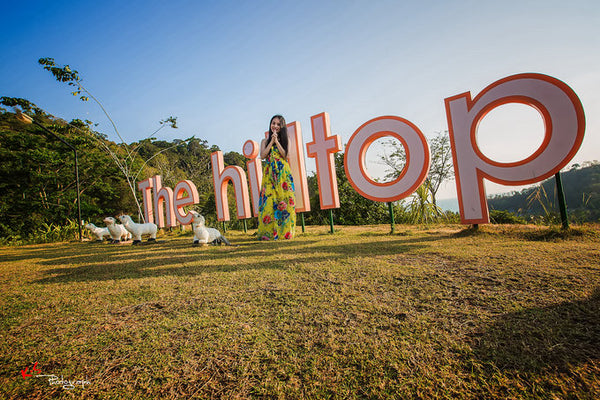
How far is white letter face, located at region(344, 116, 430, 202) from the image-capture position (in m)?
5.16

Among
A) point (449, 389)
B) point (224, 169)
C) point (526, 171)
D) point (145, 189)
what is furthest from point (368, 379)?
point (145, 189)

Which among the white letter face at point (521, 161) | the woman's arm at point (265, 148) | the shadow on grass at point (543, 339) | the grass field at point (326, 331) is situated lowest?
the shadow on grass at point (543, 339)

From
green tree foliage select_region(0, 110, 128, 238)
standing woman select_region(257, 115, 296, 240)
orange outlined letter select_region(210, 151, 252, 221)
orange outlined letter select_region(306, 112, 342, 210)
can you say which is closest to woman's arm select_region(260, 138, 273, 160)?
standing woman select_region(257, 115, 296, 240)

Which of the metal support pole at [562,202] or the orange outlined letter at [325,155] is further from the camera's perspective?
the orange outlined letter at [325,155]

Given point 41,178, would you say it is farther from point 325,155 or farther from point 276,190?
point 325,155

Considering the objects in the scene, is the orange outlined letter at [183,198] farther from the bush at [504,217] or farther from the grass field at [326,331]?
the bush at [504,217]

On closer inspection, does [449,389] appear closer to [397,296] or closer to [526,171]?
[397,296]

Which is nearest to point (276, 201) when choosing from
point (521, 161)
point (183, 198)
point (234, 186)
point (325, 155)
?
point (325, 155)

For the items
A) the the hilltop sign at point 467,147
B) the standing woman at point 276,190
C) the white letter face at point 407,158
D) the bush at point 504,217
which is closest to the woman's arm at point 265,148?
the standing woman at point 276,190

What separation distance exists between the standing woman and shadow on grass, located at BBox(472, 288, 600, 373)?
4.81 meters

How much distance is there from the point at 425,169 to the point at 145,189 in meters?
11.3

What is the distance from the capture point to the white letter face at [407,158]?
516 cm

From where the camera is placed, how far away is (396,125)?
215 inches

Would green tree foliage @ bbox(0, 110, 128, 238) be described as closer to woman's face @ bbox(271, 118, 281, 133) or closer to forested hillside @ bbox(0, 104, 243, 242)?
forested hillside @ bbox(0, 104, 243, 242)
